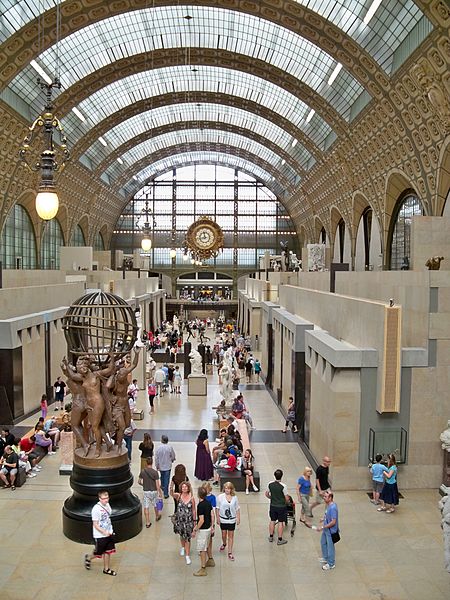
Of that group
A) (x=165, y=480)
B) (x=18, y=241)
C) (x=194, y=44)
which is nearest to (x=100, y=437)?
(x=165, y=480)

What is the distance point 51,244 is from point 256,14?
24.5m

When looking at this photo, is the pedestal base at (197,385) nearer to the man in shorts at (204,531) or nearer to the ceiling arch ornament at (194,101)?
the man in shorts at (204,531)

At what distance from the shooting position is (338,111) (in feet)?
110

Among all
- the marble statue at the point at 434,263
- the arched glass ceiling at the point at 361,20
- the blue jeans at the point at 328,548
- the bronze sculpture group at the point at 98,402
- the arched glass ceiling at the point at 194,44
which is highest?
the arched glass ceiling at the point at 194,44

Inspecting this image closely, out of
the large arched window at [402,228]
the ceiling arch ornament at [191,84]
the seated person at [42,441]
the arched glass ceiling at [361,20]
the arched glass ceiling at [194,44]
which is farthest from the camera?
the ceiling arch ornament at [191,84]

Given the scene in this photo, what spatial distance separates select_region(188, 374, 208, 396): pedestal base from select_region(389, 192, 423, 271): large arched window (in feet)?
37.5

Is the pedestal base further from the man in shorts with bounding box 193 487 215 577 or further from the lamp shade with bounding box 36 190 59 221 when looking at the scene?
the lamp shade with bounding box 36 190 59 221

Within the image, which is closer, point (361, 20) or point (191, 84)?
point (361, 20)

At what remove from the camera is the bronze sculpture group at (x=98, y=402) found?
10.7 meters

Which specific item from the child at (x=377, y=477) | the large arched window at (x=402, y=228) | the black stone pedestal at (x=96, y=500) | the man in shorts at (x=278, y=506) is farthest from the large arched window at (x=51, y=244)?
the man in shorts at (x=278, y=506)

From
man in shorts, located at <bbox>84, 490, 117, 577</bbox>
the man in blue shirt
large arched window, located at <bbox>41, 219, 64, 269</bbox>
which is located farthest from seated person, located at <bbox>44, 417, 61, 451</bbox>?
large arched window, located at <bbox>41, 219, 64, 269</bbox>

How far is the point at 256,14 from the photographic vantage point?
2741cm

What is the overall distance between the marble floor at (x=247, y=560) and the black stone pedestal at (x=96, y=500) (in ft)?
0.62

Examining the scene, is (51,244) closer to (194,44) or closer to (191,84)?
(191,84)
